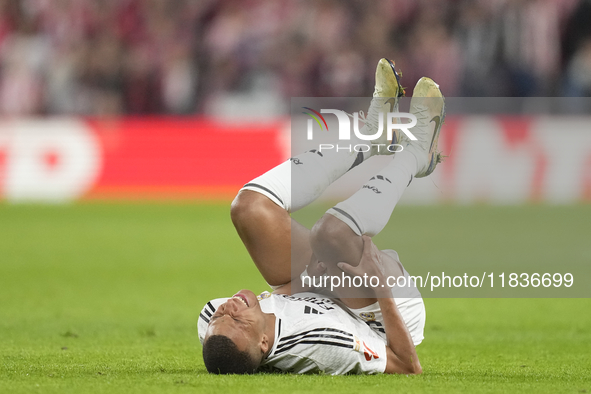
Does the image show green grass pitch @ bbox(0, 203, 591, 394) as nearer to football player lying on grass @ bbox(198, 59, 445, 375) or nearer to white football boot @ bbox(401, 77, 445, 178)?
football player lying on grass @ bbox(198, 59, 445, 375)

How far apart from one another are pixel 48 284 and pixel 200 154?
6636 millimetres

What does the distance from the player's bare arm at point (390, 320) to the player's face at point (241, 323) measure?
52 centimetres

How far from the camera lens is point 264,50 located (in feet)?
52.2

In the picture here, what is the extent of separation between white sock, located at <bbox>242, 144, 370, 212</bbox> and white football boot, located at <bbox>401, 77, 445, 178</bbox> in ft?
1.42

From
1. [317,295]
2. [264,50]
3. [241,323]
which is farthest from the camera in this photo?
[264,50]

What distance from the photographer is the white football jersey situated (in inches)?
175

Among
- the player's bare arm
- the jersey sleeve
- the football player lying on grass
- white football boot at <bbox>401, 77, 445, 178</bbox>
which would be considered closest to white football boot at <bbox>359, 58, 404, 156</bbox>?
white football boot at <bbox>401, 77, 445, 178</bbox>

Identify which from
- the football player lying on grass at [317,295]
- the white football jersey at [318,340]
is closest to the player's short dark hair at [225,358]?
the football player lying on grass at [317,295]

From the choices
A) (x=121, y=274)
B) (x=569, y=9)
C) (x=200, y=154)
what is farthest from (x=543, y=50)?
(x=121, y=274)

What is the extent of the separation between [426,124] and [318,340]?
1.72m

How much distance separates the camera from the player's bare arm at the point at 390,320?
14.7ft

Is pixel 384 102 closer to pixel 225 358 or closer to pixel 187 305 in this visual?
pixel 225 358

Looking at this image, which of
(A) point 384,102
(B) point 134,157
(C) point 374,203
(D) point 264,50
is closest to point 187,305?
(A) point 384,102

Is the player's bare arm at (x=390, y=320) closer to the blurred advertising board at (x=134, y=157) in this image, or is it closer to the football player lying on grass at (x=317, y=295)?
the football player lying on grass at (x=317, y=295)
